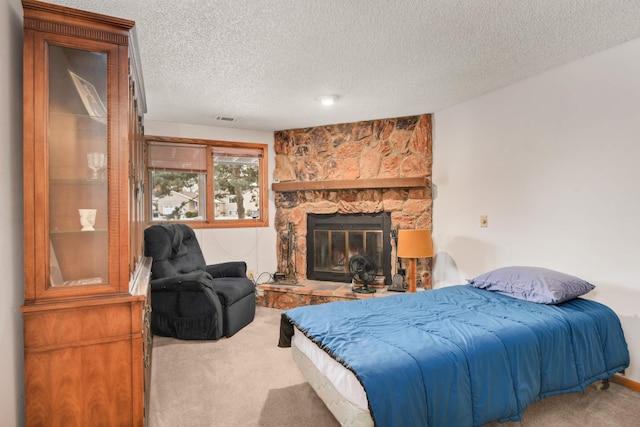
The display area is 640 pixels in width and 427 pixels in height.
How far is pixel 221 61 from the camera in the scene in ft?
8.25

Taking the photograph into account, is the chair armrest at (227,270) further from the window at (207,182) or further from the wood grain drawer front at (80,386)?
the wood grain drawer front at (80,386)

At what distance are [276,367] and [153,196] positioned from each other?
9.02 feet

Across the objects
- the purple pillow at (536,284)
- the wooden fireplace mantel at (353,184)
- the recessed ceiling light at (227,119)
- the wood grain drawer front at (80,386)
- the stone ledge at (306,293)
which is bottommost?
the stone ledge at (306,293)

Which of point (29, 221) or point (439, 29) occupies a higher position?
point (439, 29)

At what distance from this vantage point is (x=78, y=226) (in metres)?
1.55

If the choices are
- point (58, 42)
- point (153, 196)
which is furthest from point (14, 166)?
point (153, 196)

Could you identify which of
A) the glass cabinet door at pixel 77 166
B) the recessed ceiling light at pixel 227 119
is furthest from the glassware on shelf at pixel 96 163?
the recessed ceiling light at pixel 227 119

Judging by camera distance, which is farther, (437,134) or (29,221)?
(437,134)

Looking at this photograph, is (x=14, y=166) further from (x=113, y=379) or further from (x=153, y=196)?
(x=153, y=196)

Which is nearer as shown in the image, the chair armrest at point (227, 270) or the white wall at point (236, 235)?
the chair armrest at point (227, 270)

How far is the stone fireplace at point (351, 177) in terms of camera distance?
13.2 ft

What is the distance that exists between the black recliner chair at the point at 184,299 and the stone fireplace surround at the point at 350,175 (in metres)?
1.32

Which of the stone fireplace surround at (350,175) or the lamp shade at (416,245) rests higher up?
the stone fireplace surround at (350,175)

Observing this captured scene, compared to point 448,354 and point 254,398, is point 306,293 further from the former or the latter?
point 448,354
